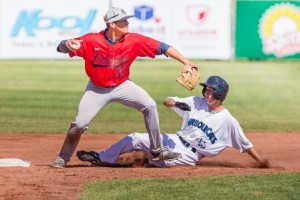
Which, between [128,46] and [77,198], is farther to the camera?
[128,46]

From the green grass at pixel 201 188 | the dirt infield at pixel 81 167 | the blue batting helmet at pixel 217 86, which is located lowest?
the dirt infield at pixel 81 167

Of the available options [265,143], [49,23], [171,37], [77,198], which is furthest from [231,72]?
[77,198]

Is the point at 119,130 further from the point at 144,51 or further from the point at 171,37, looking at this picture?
the point at 171,37

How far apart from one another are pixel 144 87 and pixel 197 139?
12.3m

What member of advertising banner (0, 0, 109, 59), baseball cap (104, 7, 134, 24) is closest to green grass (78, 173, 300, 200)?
baseball cap (104, 7, 134, 24)

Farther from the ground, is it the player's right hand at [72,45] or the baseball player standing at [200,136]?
the player's right hand at [72,45]

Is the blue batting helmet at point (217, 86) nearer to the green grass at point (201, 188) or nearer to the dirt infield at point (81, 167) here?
the dirt infield at point (81, 167)

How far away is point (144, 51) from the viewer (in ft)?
34.8

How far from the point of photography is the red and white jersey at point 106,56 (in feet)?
33.8

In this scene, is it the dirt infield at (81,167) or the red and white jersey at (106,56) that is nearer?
the dirt infield at (81,167)

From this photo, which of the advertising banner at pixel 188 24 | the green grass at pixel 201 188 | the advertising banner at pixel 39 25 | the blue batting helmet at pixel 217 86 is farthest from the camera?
the advertising banner at pixel 188 24

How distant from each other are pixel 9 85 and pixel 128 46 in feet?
44.4

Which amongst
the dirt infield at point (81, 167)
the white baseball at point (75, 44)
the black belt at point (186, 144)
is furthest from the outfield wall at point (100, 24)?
the white baseball at point (75, 44)

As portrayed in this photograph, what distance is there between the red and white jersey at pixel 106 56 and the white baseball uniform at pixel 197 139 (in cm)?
78
